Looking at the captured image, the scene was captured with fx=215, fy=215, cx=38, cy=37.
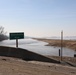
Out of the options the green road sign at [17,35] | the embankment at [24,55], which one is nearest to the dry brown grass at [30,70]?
the embankment at [24,55]

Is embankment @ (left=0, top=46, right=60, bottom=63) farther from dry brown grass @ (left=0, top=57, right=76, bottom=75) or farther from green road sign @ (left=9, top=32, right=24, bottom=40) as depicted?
dry brown grass @ (left=0, top=57, right=76, bottom=75)

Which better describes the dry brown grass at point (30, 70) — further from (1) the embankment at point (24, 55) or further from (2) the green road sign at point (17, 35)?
(2) the green road sign at point (17, 35)

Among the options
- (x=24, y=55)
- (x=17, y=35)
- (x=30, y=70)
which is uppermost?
(x=17, y=35)

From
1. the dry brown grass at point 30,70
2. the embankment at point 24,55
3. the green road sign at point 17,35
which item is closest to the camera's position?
the dry brown grass at point 30,70

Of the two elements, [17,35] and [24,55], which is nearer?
[24,55]

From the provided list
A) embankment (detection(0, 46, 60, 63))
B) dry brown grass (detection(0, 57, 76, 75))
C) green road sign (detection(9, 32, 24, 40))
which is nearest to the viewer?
dry brown grass (detection(0, 57, 76, 75))

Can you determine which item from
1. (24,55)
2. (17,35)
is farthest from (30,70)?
(17,35)

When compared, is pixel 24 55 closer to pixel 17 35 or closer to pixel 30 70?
pixel 17 35

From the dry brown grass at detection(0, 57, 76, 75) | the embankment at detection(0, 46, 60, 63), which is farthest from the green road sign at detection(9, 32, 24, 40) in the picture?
the dry brown grass at detection(0, 57, 76, 75)

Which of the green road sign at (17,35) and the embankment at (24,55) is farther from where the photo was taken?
the green road sign at (17,35)

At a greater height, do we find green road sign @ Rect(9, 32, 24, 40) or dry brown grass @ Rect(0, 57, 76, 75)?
green road sign @ Rect(9, 32, 24, 40)

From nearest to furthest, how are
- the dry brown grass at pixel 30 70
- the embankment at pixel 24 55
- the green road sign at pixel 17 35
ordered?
the dry brown grass at pixel 30 70 < the embankment at pixel 24 55 < the green road sign at pixel 17 35

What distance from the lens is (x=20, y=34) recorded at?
20859mm

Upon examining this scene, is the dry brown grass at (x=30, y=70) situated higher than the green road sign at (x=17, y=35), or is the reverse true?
the green road sign at (x=17, y=35)
